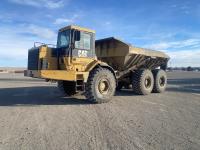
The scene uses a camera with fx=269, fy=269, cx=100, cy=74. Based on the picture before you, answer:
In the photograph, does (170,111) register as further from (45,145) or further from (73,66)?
(45,145)

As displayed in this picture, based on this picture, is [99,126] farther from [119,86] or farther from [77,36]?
[119,86]

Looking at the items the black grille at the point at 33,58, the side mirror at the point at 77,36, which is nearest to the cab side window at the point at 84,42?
the side mirror at the point at 77,36

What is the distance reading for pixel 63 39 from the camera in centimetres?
1164

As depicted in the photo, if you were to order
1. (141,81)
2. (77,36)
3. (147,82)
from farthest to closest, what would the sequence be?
(147,82) → (141,81) → (77,36)

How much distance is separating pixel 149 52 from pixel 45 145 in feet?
35.1

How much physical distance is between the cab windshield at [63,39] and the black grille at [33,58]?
3.76 ft

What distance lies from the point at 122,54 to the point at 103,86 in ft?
8.15

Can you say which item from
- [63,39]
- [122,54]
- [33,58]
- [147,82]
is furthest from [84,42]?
[147,82]

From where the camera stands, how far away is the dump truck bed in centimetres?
Result: 1348

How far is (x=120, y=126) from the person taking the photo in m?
7.44

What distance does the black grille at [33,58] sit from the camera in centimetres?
1105

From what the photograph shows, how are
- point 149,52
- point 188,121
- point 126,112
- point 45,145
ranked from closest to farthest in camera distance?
point 45,145
point 188,121
point 126,112
point 149,52

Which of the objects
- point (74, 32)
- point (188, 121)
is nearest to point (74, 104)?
point (74, 32)

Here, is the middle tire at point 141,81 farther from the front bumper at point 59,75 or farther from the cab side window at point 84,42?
the front bumper at point 59,75
